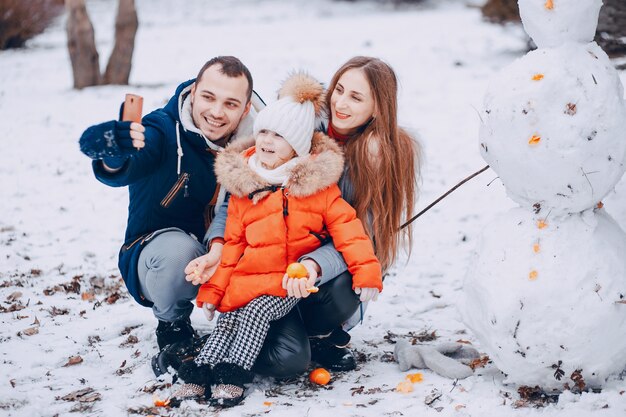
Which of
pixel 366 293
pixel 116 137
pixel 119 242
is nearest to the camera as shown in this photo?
pixel 116 137

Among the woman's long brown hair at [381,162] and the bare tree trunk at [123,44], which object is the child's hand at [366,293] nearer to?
the woman's long brown hair at [381,162]

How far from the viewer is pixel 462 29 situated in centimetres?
1368

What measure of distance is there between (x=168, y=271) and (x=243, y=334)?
1.64 ft

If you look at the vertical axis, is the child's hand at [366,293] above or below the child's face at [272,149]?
below

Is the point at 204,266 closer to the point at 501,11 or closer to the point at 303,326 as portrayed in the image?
the point at 303,326

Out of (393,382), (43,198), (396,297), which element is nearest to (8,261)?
(43,198)

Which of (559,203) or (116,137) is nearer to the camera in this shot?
(559,203)

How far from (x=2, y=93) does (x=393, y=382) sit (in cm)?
850

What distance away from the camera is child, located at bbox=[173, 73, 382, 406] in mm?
3006

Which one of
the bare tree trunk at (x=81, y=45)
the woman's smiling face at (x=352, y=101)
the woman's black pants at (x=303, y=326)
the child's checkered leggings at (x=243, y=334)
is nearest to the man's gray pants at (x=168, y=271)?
the child's checkered leggings at (x=243, y=334)

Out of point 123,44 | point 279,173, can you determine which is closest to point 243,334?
point 279,173

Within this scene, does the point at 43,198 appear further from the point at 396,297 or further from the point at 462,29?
the point at 462,29

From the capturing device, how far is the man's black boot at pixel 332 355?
3346 mm

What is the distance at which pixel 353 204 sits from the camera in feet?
11.1
